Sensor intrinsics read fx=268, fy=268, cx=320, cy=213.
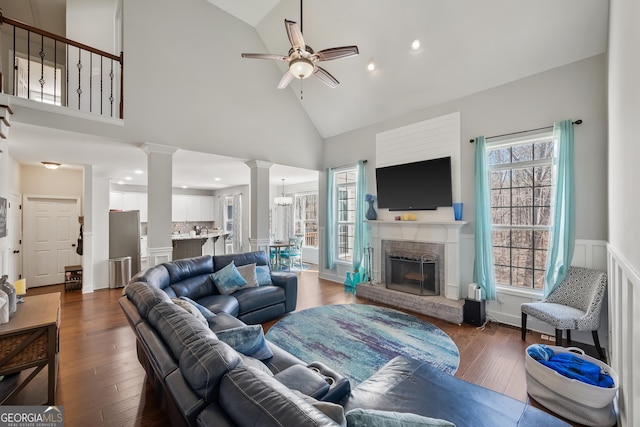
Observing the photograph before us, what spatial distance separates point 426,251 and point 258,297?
2.85 m

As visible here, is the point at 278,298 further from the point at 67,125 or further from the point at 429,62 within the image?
the point at 429,62

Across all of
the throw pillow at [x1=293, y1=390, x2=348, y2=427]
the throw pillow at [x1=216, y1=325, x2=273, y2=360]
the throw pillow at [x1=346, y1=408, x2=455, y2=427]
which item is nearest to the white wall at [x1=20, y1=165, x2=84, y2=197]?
the throw pillow at [x1=216, y1=325, x2=273, y2=360]

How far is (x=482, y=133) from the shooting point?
404 cm

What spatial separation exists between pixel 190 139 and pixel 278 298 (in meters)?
2.94

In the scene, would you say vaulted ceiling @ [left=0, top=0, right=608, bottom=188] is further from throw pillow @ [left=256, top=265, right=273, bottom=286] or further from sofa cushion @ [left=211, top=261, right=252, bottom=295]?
sofa cushion @ [left=211, top=261, right=252, bottom=295]

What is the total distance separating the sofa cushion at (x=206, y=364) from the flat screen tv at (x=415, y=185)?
13.4 feet

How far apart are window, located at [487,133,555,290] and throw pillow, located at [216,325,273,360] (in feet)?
12.1

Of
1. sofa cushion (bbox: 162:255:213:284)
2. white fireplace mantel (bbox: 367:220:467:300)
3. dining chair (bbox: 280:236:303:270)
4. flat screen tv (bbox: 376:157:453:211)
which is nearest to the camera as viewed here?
sofa cushion (bbox: 162:255:213:284)

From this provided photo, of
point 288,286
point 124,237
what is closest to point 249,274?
point 288,286

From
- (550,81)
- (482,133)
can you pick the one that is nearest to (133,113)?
(482,133)

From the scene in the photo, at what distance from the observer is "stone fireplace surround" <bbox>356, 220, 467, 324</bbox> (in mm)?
4035

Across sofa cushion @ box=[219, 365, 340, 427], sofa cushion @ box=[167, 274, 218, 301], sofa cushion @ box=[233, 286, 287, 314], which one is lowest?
sofa cushion @ box=[233, 286, 287, 314]

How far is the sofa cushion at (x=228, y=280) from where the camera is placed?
3.67 metres

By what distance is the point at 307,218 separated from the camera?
29.4 feet
